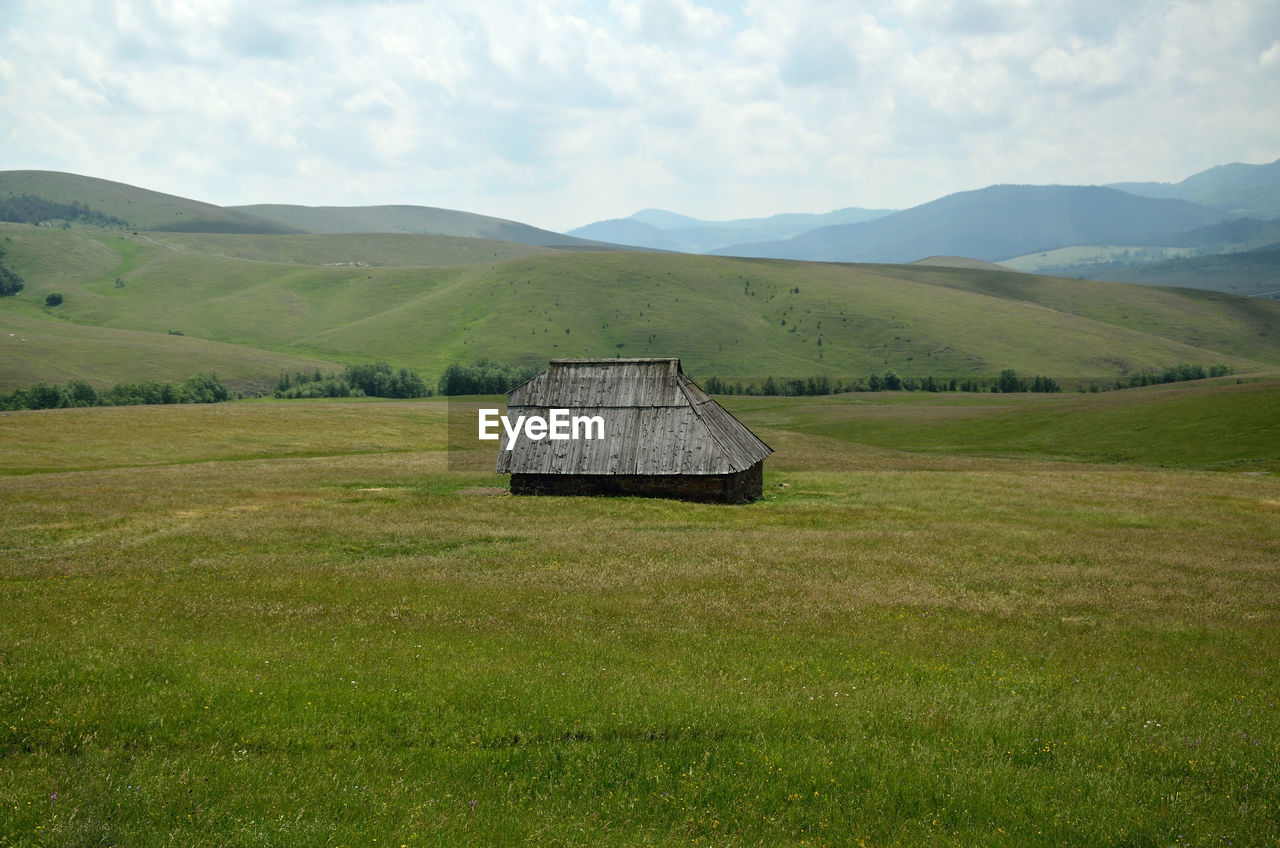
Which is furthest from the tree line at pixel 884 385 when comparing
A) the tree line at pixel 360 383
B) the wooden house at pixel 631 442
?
the wooden house at pixel 631 442

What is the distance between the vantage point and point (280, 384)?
6575 inches

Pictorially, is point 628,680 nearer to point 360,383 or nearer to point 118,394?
point 118,394

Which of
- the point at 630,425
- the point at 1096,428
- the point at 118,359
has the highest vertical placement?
the point at 118,359

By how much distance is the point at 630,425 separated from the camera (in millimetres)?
Result: 47406

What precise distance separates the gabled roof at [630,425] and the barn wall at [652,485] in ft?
1.55

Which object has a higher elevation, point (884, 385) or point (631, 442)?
point (884, 385)

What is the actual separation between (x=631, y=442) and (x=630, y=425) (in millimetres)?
1217

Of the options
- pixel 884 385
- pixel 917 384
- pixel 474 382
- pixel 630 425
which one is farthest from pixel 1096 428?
pixel 474 382

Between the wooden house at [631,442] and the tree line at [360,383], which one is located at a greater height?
the tree line at [360,383]

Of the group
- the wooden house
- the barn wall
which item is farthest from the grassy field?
the wooden house

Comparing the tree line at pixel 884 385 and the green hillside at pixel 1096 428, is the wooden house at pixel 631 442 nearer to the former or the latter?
the green hillside at pixel 1096 428

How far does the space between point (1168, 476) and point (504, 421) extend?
42609mm

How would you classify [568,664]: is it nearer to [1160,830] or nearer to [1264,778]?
[1160,830]

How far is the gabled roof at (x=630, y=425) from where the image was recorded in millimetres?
45500
